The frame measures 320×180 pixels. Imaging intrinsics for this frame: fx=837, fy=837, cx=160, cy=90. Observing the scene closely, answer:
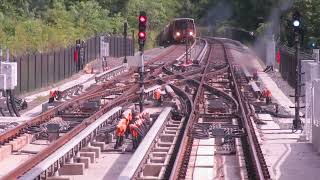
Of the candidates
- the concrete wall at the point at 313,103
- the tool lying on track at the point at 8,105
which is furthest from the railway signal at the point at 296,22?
the tool lying on track at the point at 8,105

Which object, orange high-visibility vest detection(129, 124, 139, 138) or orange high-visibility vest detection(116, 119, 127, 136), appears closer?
orange high-visibility vest detection(129, 124, 139, 138)

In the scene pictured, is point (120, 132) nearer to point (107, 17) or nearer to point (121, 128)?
point (121, 128)

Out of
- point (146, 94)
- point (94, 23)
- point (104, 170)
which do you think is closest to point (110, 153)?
point (104, 170)

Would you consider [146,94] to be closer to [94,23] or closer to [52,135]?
[52,135]

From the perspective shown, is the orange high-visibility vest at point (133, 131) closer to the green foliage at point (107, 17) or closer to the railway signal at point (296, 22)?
the railway signal at point (296, 22)

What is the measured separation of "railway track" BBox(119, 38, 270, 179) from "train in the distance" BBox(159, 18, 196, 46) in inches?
1598

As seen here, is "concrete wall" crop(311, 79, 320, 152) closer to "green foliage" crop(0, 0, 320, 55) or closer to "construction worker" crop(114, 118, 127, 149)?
"construction worker" crop(114, 118, 127, 149)

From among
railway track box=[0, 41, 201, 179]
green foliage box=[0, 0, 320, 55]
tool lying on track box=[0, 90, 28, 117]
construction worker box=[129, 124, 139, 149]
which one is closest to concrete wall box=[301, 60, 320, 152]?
construction worker box=[129, 124, 139, 149]

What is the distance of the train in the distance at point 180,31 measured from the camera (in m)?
67.9

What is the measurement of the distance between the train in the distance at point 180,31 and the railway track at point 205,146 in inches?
1598

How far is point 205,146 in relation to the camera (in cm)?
1714

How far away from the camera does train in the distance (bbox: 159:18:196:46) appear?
2675 inches

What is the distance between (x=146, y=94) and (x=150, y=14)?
61898 mm

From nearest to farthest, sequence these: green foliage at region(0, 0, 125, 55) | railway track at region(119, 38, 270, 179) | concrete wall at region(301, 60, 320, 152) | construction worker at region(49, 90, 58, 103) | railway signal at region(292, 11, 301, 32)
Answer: railway track at region(119, 38, 270, 179), concrete wall at region(301, 60, 320, 152), railway signal at region(292, 11, 301, 32), construction worker at region(49, 90, 58, 103), green foliage at region(0, 0, 125, 55)
